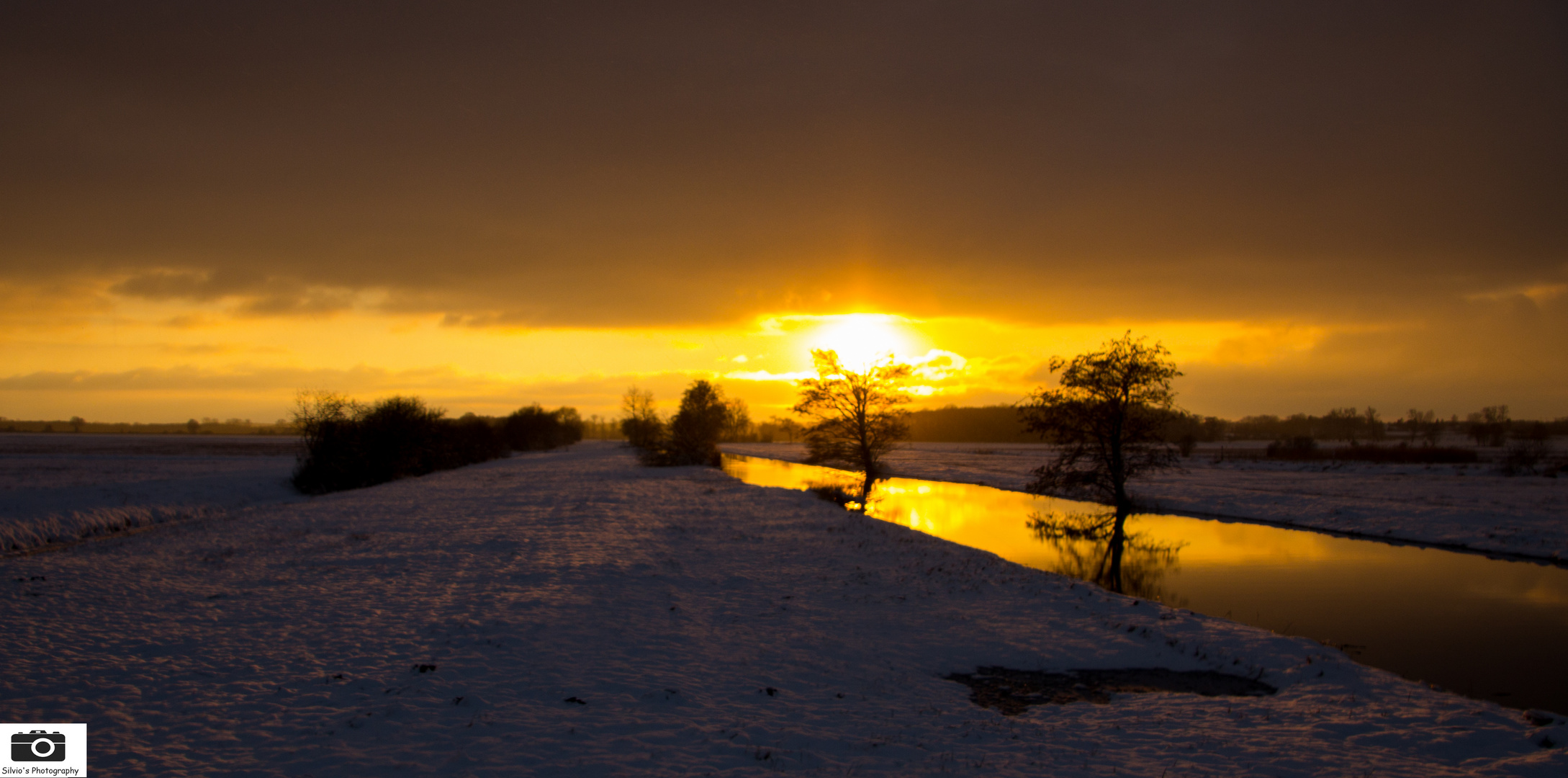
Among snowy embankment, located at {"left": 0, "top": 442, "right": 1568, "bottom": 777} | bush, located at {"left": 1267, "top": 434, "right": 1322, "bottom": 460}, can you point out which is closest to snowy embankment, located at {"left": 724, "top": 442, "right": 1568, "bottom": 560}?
bush, located at {"left": 1267, "top": 434, "right": 1322, "bottom": 460}

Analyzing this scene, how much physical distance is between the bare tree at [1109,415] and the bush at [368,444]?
4127 centimetres

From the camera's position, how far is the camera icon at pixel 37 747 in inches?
293

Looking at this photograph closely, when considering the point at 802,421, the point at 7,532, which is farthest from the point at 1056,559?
the point at 7,532

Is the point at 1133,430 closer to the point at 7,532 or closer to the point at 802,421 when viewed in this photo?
the point at 802,421

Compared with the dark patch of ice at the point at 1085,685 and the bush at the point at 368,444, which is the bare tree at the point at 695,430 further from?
the dark patch of ice at the point at 1085,685

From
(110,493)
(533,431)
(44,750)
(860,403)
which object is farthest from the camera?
(533,431)

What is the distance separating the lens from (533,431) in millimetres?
122438

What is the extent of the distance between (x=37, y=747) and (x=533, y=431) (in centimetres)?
12040

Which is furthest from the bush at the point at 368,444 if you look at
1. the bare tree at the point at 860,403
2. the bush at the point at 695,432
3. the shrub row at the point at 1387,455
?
the shrub row at the point at 1387,455

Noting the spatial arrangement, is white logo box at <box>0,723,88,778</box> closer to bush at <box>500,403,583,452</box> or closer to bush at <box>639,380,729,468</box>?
bush at <box>639,380,729,468</box>

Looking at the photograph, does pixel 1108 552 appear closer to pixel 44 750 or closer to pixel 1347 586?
pixel 1347 586

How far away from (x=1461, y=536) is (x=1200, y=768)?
28396 millimetres

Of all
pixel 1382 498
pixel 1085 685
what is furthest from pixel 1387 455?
pixel 1085 685

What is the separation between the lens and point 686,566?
18.2 metres
